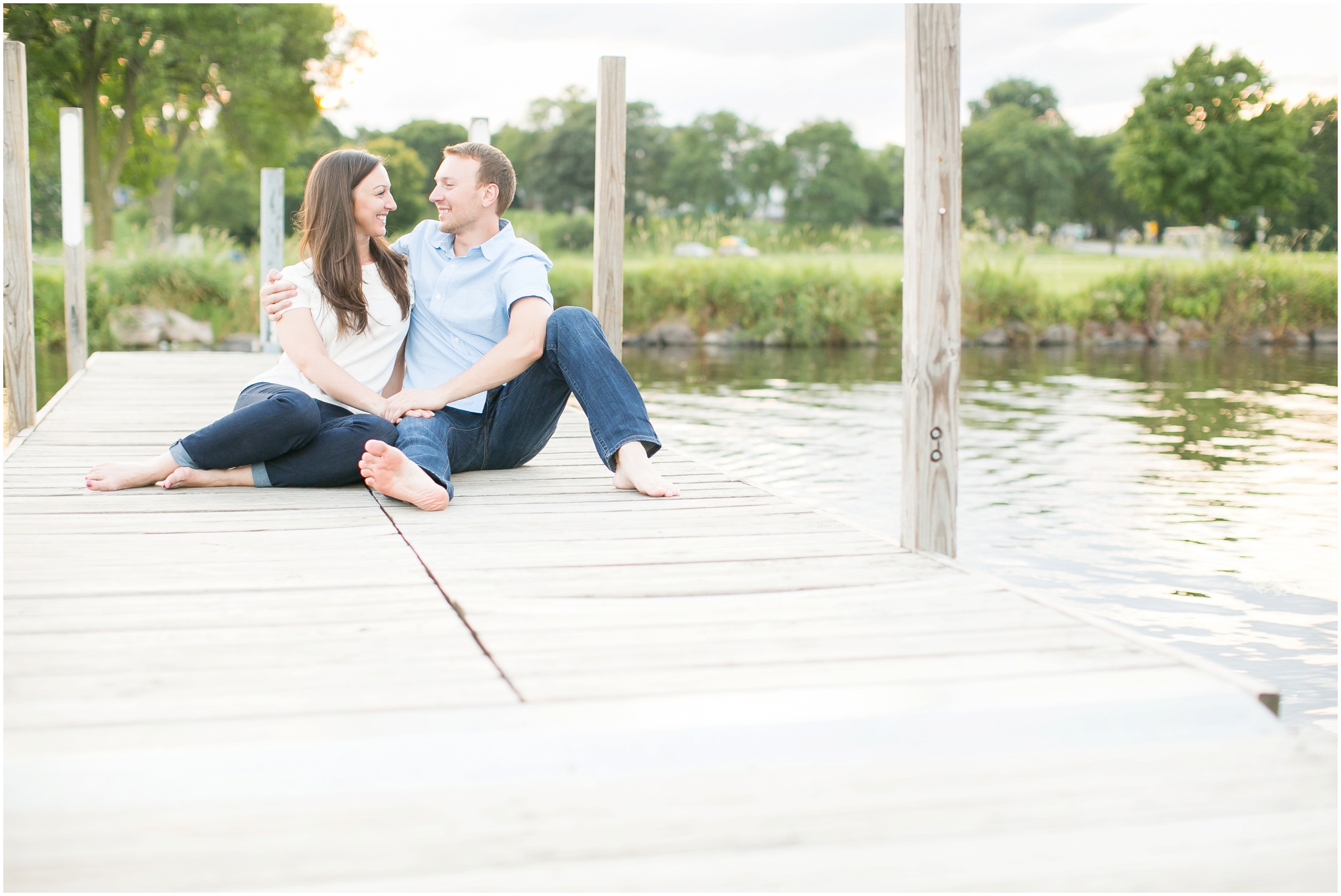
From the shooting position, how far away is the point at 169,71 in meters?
19.3

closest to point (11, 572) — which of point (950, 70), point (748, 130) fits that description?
point (950, 70)

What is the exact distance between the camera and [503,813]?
1.47 m

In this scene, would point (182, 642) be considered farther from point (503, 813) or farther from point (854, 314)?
point (854, 314)

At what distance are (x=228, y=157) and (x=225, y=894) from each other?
24.2 metres

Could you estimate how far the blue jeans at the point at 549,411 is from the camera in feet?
10.5

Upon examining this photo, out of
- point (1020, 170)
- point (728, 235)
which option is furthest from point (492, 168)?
point (1020, 170)

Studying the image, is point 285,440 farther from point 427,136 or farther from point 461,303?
point 427,136

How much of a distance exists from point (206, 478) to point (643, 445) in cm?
115

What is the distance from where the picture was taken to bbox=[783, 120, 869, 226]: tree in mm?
51281

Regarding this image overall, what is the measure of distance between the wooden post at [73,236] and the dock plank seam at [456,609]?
426 centimetres

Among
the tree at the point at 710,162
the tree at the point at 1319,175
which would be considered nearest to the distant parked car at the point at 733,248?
the tree at the point at 1319,175

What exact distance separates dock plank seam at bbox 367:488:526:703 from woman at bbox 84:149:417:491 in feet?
1.00

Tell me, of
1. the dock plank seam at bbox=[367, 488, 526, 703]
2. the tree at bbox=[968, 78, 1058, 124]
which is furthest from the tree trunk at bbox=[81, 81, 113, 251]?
the tree at bbox=[968, 78, 1058, 124]

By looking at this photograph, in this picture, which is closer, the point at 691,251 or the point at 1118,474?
the point at 1118,474
